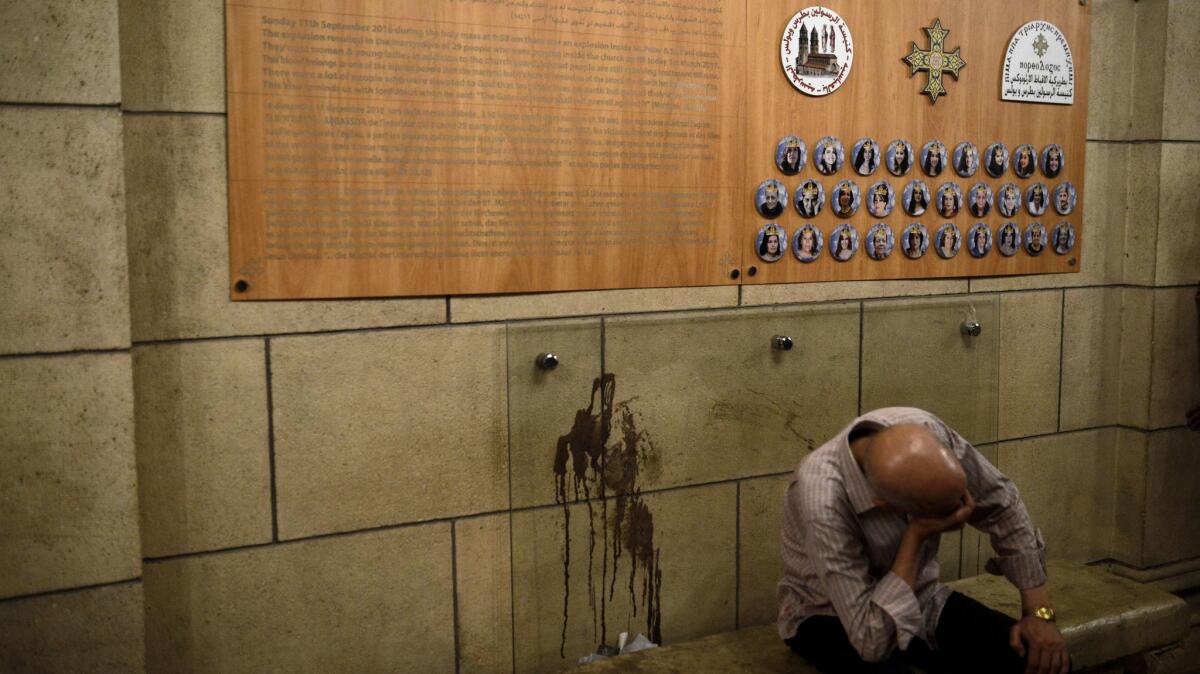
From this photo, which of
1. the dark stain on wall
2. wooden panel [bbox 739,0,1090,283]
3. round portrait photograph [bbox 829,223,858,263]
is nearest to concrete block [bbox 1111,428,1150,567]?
wooden panel [bbox 739,0,1090,283]

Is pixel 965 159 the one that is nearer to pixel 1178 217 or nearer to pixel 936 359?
pixel 936 359

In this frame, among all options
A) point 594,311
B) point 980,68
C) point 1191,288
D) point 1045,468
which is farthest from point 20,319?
point 1191,288

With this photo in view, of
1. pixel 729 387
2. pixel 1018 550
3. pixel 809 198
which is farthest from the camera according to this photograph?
pixel 809 198

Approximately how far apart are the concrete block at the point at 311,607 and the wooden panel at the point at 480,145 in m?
0.85

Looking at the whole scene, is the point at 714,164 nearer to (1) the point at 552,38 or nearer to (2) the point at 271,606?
(1) the point at 552,38

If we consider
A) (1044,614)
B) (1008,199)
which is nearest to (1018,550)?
(1044,614)

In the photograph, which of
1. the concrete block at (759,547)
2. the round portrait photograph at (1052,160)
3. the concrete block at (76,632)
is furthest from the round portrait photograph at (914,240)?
the concrete block at (76,632)

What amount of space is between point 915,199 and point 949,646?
1.90 metres

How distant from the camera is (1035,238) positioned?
174 inches

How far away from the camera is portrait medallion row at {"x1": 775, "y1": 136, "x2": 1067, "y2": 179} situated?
3.76 meters

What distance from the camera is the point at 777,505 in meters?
3.88

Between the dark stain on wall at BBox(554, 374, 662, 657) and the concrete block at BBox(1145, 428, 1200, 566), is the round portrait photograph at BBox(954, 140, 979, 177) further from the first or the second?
the dark stain on wall at BBox(554, 374, 662, 657)

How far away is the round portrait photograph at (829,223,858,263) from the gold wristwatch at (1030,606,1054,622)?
5.09ft

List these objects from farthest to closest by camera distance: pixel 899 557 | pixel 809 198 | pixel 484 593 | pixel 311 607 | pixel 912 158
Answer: pixel 912 158, pixel 809 198, pixel 484 593, pixel 311 607, pixel 899 557
